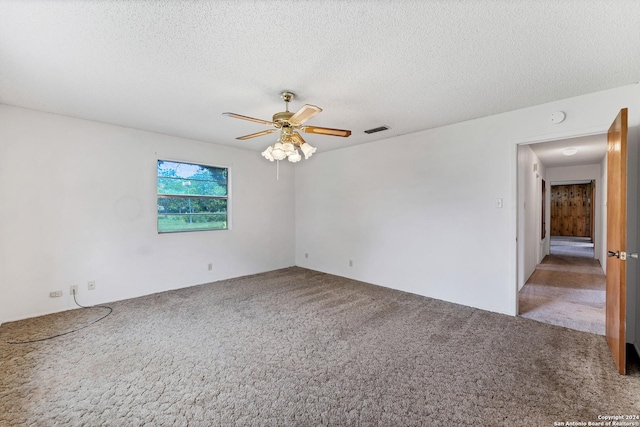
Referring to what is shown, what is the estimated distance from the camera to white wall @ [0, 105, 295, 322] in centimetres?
312

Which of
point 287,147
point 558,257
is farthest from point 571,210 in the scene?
point 287,147

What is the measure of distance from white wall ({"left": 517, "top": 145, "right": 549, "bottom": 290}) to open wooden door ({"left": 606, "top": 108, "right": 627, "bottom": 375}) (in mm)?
1326

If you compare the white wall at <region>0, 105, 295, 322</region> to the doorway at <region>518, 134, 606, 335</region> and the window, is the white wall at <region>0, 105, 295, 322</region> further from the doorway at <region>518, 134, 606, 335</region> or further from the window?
the doorway at <region>518, 134, 606, 335</region>

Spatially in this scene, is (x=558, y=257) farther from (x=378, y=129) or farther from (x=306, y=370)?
(x=306, y=370)

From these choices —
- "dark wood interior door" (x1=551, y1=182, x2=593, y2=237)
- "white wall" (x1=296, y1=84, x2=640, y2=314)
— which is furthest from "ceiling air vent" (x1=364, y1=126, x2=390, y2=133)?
"dark wood interior door" (x1=551, y1=182, x2=593, y2=237)

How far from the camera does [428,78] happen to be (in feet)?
7.93

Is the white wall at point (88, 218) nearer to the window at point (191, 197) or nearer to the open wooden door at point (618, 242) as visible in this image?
the window at point (191, 197)

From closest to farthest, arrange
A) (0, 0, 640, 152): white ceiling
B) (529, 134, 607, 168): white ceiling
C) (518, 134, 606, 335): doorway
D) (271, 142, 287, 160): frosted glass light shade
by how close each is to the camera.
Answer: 1. (0, 0, 640, 152): white ceiling
2. (271, 142, 287, 160): frosted glass light shade
3. (518, 134, 606, 335): doorway
4. (529, 134, 607, 168): white ceiling

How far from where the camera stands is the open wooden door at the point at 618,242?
2.08 metres

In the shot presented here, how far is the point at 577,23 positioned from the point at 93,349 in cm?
441

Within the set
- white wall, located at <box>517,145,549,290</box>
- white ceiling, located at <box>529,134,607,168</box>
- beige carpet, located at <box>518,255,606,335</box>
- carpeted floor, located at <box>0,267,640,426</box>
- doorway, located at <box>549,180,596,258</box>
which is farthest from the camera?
doorway, located at <box>549,180,596,258</box>

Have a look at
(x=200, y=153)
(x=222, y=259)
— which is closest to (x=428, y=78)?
(x=200, y=153)

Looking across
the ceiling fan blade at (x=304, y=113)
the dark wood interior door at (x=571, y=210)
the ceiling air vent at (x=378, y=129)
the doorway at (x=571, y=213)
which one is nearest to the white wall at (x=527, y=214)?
the ceiling air vent at (x=378, y=129)

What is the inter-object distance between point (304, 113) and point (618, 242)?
270 centimetres
